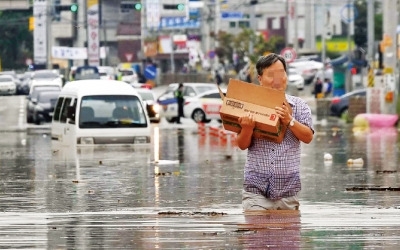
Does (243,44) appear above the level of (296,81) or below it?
above

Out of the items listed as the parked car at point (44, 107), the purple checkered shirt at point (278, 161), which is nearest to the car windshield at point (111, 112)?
the purple checkered shirt at point (278, 161)

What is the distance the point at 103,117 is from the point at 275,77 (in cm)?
1756

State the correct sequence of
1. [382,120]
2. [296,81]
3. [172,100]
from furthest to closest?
1. [296,81]
2. [172,100]
3. [382,120]

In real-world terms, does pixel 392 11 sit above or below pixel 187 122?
above

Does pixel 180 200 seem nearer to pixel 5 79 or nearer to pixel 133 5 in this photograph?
pixel 133 5

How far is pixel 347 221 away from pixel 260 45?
278 ft

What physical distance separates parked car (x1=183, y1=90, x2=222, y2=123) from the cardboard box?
40.9 m

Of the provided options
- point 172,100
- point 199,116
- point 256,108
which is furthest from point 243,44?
point 256,108

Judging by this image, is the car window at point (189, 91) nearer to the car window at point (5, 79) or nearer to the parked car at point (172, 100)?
the parked car at point (172, 100)

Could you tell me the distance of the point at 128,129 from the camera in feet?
92.2

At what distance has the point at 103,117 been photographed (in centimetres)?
2822

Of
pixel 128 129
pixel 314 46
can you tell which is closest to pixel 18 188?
pixel 128 129

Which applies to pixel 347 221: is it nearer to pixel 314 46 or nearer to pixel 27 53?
pixel 27 53

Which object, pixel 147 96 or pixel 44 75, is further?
pixel 44 75
